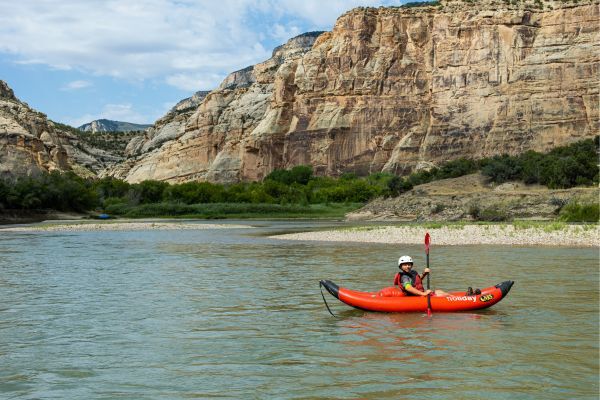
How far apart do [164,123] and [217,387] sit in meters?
168

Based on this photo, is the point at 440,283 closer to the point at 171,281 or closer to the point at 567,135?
the point at 171,281

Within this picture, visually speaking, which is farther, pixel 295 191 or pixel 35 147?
pixel 35 147

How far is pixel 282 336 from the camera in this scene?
13750 millimetres

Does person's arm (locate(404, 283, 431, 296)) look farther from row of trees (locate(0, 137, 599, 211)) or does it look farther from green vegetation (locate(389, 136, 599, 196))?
row of trees (locate(0, 137, 599, 211))

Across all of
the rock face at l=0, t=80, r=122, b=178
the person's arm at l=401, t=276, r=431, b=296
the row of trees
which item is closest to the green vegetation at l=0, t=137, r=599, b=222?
the row of trees

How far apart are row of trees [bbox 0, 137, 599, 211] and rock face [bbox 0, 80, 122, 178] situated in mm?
12738

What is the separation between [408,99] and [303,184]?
22.7 meters

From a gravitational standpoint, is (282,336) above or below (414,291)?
below

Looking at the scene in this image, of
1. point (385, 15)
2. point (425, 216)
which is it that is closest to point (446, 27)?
point (385, 15)

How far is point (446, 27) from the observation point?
4626 inches

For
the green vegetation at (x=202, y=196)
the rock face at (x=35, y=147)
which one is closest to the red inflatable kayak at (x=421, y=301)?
the green vegetation at (x=202, y=196)

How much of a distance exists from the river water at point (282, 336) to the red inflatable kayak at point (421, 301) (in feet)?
0.65

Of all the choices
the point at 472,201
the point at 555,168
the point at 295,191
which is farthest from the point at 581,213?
the point at 295,191

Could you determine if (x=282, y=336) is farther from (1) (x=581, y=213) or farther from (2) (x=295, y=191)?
(2) (x=295, y=191)
